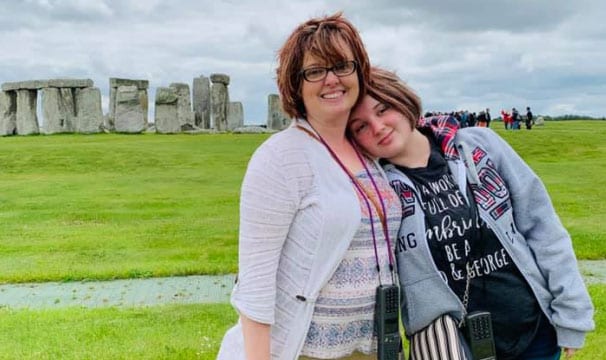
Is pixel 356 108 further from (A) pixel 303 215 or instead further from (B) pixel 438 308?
(B) pixel 438 308

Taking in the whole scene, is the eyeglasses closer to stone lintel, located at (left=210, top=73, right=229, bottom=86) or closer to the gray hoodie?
the gray hoodie

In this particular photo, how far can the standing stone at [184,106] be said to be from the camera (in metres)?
32.0

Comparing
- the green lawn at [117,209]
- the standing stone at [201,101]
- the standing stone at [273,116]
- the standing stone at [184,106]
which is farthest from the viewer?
the standing stone at [201,101]

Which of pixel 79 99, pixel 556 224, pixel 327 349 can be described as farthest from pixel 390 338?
pixel 79 99

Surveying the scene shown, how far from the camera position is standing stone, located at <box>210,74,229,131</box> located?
3359 centimetres

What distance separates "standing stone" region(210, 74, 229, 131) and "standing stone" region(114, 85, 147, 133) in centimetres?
394

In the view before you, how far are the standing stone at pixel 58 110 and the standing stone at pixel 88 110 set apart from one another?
331 mm

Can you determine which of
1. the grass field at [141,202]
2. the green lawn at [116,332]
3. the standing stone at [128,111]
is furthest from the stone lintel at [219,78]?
the green lawn at [116,332]

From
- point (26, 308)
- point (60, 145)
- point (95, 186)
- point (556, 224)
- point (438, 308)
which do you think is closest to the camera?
point (438, 308)

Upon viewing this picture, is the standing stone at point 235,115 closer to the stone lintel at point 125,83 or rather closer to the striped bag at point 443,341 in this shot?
the stone lintel at point 125,83

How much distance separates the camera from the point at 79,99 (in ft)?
99.1

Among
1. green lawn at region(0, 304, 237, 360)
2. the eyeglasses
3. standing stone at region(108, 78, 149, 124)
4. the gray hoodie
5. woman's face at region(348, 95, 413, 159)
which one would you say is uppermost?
the eyeglasses

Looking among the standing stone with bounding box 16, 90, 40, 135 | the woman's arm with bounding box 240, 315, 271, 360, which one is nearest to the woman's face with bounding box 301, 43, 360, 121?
the woman's arm with bounding box 240, 315, 271, 360

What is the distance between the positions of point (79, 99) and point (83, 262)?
23.0 metres
